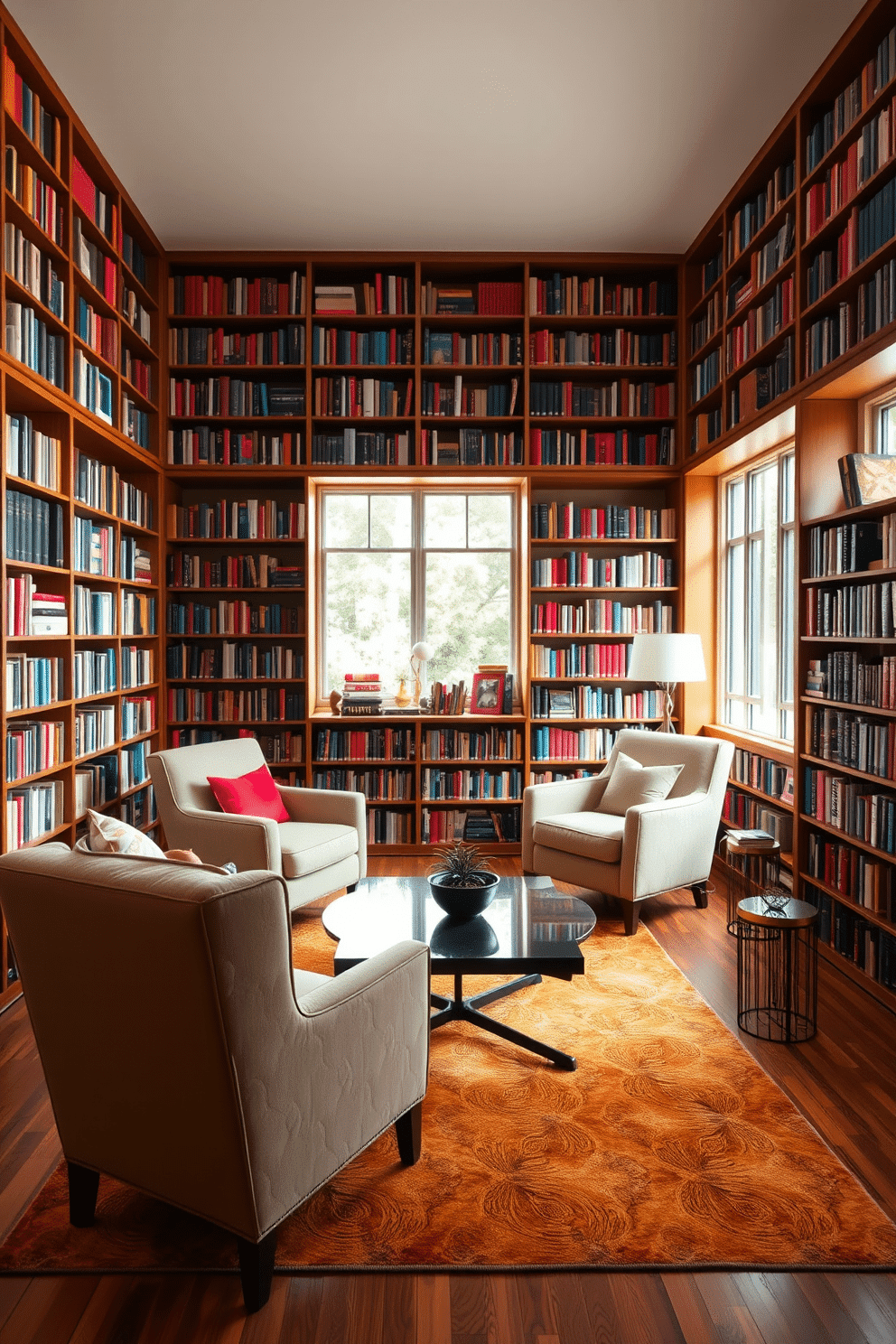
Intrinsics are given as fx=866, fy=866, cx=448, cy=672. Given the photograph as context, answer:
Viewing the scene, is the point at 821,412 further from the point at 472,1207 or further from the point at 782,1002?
the point at 472,1207

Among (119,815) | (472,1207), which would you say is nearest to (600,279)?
(119,815)

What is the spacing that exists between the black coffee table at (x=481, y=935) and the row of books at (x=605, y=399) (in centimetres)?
322

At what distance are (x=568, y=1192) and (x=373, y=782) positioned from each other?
3.57 m

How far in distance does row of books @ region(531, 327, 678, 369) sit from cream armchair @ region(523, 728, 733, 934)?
7.87ft

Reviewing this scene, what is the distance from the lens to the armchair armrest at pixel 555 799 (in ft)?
15.0

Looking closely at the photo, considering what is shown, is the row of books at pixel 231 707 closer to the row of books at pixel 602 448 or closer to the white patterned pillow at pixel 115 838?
the row of books at pixel 602 448

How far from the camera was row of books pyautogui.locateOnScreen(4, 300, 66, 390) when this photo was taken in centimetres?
331

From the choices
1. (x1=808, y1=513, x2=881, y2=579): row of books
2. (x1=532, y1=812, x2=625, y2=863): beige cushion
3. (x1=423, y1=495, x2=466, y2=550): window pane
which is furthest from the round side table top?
(x1=423, y1=495, x2=466, y2=550): window pane

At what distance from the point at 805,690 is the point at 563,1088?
83.9 inches

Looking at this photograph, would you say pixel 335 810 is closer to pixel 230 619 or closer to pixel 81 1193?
pixel 230 619

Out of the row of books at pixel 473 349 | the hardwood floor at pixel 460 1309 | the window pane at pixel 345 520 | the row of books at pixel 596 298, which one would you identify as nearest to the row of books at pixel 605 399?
the row of books at pixel 473 349

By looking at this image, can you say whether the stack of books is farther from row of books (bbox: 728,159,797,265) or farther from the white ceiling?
row of books (bbox: 728,159,797,265)

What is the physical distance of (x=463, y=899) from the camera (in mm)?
3004

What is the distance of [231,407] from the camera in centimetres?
546
